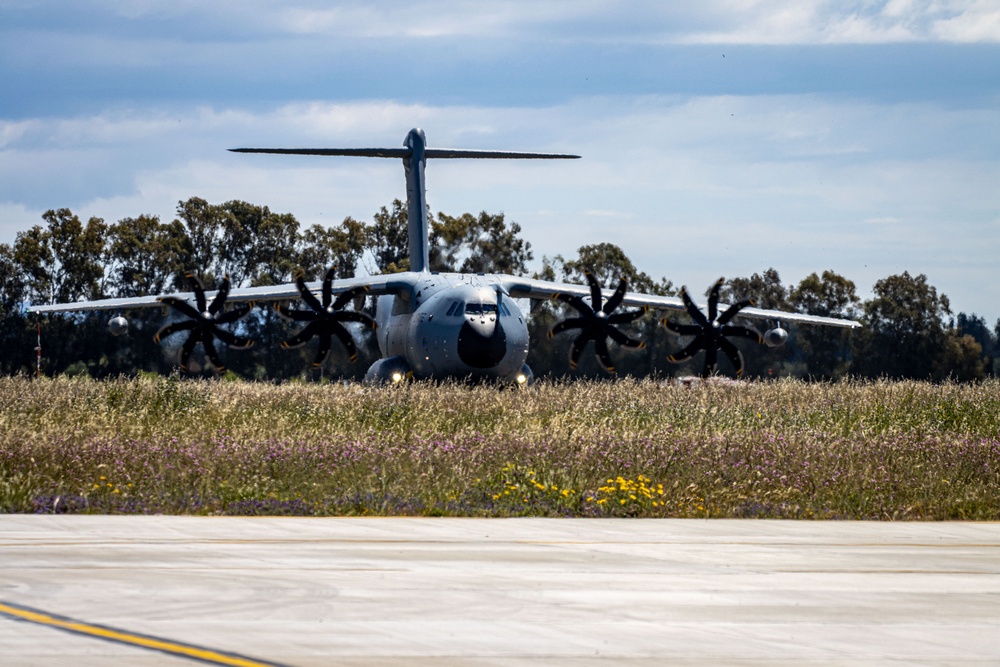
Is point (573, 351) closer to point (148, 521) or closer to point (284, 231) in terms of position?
point (148, 521)

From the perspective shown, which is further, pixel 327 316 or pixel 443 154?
pixel 443 154

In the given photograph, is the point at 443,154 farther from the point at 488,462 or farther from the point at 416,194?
the point at 488,462

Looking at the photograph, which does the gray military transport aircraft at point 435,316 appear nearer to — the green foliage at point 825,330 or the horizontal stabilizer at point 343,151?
the horizontal stabilizer at point 343,151

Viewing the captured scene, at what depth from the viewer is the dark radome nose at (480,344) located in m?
32.2

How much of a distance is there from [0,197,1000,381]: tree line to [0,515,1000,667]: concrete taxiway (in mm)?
49730

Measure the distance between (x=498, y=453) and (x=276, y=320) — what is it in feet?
178

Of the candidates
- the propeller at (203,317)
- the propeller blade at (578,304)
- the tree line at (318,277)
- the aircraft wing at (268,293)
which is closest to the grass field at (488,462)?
the propeller at (203,317)

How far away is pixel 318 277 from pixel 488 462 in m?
61.9

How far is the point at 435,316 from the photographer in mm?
33031

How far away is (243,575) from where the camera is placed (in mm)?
9703

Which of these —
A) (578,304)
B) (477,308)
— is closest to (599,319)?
(578,304)

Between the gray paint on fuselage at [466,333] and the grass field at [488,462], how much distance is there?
7.96m

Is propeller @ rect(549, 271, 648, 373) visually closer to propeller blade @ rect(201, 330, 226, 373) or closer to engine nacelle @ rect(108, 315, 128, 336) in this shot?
propeller blade @ rect(201, 330, 226, 373)

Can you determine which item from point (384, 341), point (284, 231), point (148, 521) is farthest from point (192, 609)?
point (284, 231)
